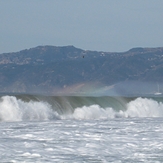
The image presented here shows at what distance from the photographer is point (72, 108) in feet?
156

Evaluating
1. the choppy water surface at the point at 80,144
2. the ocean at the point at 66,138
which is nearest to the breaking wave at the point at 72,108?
the ocean at the point at 66,138

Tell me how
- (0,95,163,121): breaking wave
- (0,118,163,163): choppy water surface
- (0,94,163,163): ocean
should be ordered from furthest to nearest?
(0,95,163,121): breaking wave
(0,94,163,163): ocean
(0,118,163,163): choppy water surface

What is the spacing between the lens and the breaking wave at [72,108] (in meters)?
41.2

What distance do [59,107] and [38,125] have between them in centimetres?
1250

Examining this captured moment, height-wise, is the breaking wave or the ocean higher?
the breaking wave

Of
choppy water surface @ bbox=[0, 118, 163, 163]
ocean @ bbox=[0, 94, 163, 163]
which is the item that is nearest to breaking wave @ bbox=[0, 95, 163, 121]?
ocean @ bbox=[0, 94, 163, 163]

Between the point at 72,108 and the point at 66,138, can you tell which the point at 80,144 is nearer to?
the point at 66,138

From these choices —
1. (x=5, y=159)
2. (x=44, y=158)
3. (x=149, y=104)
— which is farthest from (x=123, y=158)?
(x=149, y=104)

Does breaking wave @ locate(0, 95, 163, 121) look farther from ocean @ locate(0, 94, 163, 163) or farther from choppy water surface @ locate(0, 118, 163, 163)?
choppy water surface @ locate(0, 118, 163, 163)

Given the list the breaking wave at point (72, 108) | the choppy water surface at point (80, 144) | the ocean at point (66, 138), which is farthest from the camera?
the breaking wave at point (72, 108)

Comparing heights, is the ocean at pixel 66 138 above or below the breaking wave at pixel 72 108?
below

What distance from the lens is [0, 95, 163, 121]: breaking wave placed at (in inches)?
1624

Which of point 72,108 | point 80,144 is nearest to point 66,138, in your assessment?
point 80,144

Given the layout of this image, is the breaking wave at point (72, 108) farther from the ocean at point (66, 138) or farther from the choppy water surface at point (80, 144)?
the choppy water surface at point (80, 144)
